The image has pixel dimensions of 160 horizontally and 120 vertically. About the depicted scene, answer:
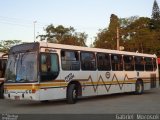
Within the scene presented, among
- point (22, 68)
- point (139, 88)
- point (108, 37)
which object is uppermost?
point (108, 37)

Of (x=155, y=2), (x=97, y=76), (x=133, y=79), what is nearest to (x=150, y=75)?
(x=133, y=79)

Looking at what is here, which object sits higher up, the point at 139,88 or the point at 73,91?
the point at 73,91

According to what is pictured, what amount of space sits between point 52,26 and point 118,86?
174 feet

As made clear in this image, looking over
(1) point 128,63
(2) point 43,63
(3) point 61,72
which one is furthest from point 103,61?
(2) point 43,63

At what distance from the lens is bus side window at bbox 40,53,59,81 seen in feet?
57.4

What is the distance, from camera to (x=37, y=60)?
687 inches

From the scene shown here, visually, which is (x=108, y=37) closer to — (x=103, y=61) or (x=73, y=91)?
(x=103, y=61)

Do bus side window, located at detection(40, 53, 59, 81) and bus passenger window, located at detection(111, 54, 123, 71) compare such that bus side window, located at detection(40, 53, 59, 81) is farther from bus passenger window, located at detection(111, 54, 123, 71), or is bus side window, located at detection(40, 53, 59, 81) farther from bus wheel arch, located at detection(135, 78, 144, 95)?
bus wheel arch, located at detection(135, 78, 144, 95)

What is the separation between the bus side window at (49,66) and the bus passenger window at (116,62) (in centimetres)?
558

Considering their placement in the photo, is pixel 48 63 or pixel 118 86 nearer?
pixel 48 63

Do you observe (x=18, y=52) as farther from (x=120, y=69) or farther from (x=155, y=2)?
(x=155, y=2)

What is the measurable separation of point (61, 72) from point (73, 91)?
123 cm

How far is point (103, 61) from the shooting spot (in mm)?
22172

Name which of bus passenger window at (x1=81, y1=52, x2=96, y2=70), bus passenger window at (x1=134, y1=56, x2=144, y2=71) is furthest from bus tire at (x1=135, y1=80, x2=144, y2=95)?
bus passenger window at (x1=81, y1=52, x2=96, y2=70)
